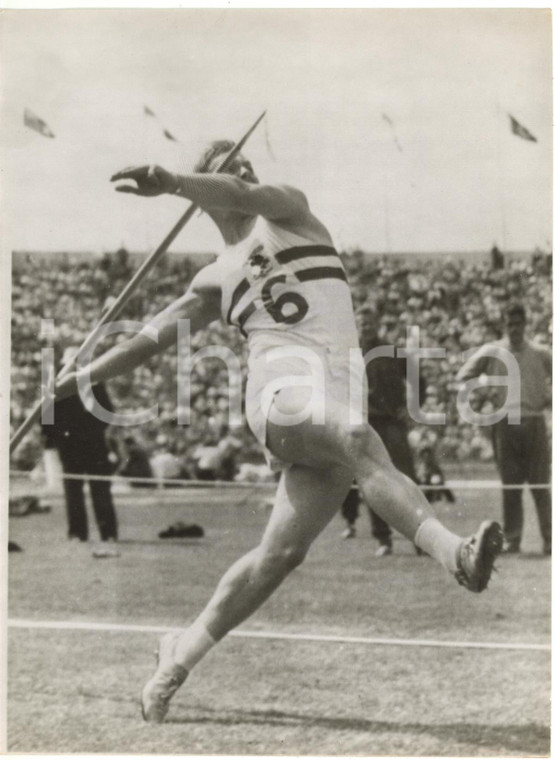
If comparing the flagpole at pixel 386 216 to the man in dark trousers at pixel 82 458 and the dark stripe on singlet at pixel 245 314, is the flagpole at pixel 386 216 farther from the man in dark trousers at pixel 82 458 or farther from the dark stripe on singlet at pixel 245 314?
the man in dark trousers at pixel 82 458

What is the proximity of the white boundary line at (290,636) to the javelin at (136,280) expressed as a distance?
0.76 m

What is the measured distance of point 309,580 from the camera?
5.64m

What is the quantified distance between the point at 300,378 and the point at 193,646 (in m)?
1.01

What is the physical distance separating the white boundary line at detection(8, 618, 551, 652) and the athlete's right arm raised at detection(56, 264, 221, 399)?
951mm

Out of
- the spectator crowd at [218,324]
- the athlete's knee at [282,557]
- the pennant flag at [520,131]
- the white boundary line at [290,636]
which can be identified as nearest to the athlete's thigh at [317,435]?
the athlete's knee at [282,557]

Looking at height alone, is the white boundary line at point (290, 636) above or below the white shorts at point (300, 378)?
below

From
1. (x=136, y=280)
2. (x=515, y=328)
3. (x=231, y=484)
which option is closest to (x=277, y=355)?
(x=136, y=280)

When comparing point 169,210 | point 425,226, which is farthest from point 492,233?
point 169,210

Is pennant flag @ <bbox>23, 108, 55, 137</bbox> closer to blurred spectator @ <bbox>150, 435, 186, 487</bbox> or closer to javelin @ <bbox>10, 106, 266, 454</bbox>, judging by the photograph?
javelin @ <bbox>10, 106, 266, 454</bbox>

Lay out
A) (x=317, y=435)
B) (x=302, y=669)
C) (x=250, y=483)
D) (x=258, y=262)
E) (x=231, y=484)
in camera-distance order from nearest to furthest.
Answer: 1. (x=317, y=435)
2. (x=258, y=262)
3. (x=302, y=669)
4. (x=231, y=484)
5. (x=250, y=483)

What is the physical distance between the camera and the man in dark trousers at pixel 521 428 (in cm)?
510

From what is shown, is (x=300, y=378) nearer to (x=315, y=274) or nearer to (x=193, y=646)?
(x=315, y=274)

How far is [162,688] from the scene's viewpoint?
4.04 meters

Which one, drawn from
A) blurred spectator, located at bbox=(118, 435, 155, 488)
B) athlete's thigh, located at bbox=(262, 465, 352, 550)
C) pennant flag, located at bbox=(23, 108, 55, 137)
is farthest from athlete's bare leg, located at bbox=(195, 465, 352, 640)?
blurred spectator, located at bbox=(118, 435, 155, 488)
